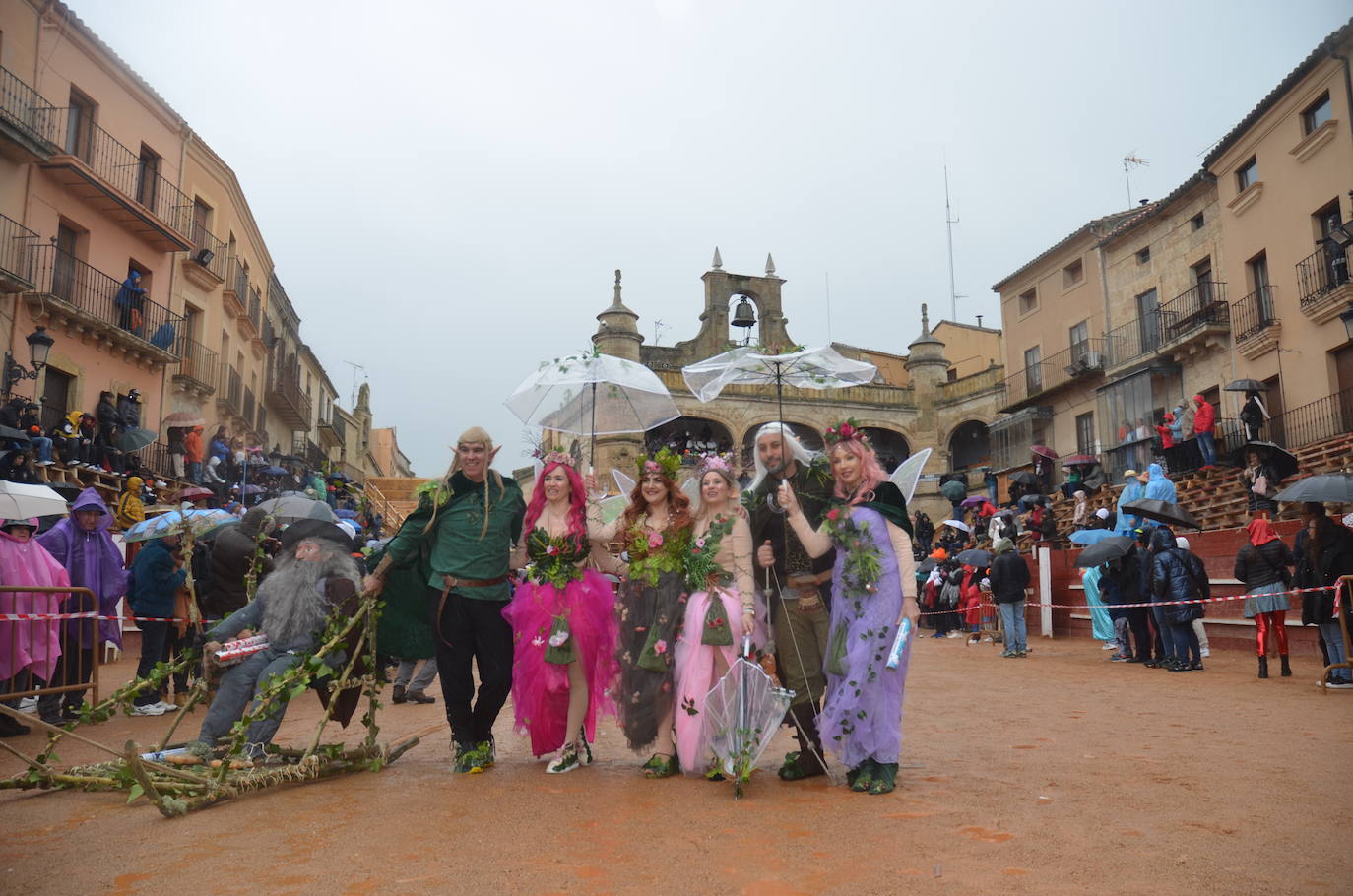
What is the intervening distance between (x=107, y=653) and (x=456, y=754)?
10326mm

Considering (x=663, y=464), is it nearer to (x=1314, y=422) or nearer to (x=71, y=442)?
(x=71, y=442)

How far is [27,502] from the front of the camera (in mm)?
7266

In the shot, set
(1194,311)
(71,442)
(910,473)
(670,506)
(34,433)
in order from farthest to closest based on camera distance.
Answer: (1194,311) < (71,442) < (34,433) < (910,473) < (670,506)

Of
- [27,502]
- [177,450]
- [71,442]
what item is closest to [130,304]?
[177,450]

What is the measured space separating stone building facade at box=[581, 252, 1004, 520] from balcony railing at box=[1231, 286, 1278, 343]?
555 inches

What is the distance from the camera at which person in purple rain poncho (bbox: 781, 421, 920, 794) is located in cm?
468

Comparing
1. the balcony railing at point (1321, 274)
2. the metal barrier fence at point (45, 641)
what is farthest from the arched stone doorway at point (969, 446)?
the metal barrier fence at point (45, 641)

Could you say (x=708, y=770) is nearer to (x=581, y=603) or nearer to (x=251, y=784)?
(x=581, y=603)

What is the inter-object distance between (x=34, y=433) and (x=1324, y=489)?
17.0m

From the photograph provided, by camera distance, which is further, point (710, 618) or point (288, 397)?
point (288, 397)

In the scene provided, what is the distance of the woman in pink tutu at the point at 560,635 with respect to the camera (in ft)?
17.5

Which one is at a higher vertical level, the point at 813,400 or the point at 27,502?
the point at 813,400

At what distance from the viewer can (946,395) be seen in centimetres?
3938

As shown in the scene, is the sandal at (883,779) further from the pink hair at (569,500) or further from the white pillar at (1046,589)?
the white pillar at (1046,589)
